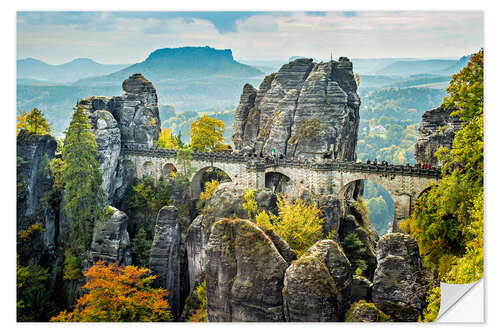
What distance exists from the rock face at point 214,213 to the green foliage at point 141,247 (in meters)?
4.13

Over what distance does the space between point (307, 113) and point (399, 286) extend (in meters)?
17.0

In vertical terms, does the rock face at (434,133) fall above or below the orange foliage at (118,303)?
above

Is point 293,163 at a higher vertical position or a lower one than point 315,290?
higher

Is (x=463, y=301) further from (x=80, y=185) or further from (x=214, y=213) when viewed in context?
(x=80, y=185)

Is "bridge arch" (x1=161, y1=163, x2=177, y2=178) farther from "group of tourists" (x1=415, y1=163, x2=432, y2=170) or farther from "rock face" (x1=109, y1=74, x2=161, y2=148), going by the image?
"group of tourists" (x1=415, y1=163, x2=432, y2=170)

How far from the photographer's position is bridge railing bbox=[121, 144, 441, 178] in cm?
2122

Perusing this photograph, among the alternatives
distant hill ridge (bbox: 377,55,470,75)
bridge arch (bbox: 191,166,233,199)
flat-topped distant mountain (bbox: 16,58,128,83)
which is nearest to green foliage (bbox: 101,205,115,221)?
flat-topped distant mountain (bbox: 16,58,128,83)

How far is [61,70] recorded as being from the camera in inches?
652

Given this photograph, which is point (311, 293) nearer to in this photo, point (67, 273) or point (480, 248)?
point (480, 248)

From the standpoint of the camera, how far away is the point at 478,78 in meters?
12.5

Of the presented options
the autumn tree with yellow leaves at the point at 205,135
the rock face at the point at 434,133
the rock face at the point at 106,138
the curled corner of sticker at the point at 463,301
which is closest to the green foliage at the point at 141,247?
the rock face at the point at 106,138

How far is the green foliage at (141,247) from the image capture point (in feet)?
65.3

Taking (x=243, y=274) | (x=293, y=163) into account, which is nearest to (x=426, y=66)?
(x=293, y=163)

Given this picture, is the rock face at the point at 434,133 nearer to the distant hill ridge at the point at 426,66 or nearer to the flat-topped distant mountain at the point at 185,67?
the distant hill ridge at the point at 426,66
